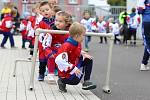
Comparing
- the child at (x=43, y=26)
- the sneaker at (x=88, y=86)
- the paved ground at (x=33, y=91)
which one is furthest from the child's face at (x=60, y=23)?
the sneaker at (x=88, y=86)

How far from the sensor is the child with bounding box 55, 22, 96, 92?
805 cm

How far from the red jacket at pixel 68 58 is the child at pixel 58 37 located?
773mm

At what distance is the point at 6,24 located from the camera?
19234 mm

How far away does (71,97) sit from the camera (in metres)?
7.95

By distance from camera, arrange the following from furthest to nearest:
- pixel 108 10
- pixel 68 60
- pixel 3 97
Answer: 1. pixel 108 10
2. pixel 68 60
3. pixel 3 97

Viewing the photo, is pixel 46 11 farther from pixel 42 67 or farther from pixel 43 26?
pixel 42 67

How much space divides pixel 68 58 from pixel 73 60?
11 cm

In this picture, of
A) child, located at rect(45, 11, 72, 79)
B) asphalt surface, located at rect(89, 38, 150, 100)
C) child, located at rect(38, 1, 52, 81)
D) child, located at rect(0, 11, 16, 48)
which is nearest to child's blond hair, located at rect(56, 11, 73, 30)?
child, located at rect(45, 11, 72, 79)

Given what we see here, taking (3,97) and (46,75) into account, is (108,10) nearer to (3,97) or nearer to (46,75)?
(46,75)

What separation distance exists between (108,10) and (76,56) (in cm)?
2724

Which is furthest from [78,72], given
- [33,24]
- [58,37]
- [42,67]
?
[33,24]

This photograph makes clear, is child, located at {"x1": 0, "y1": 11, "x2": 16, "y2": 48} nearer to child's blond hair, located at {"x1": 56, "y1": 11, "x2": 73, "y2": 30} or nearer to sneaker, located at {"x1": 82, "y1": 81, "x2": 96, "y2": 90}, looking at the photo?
child's blond hair, located at {"x1": 56, "y1": 11, "x2": 73, "y2": 30}

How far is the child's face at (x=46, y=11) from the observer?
380 inches

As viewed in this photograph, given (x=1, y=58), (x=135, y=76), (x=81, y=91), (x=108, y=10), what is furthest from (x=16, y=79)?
(x=108, y=10)
